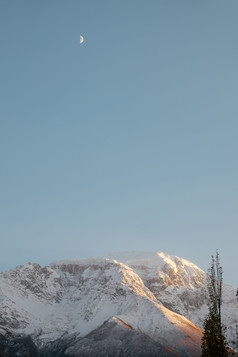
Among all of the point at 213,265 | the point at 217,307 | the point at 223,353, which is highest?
the point at 213,265

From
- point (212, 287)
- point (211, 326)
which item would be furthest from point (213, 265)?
point (211, 326)

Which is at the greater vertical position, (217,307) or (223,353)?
(217,307)

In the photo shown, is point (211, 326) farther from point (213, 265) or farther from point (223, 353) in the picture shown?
point (213, 265)

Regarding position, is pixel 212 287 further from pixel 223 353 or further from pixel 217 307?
pixel 223 353

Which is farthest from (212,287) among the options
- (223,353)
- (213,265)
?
(223,353)

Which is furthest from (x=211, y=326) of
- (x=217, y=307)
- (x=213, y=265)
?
(x=213, y=265)

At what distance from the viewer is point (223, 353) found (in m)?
118

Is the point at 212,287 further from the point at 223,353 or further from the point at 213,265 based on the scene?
the point at 223,353

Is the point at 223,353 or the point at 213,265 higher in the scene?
the point at 213,265

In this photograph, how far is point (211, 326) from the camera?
120 metres

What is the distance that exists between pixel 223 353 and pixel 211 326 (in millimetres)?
7309

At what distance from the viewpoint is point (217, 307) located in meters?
120

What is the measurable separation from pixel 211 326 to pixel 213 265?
1666cm

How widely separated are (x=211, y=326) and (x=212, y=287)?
10.9m
